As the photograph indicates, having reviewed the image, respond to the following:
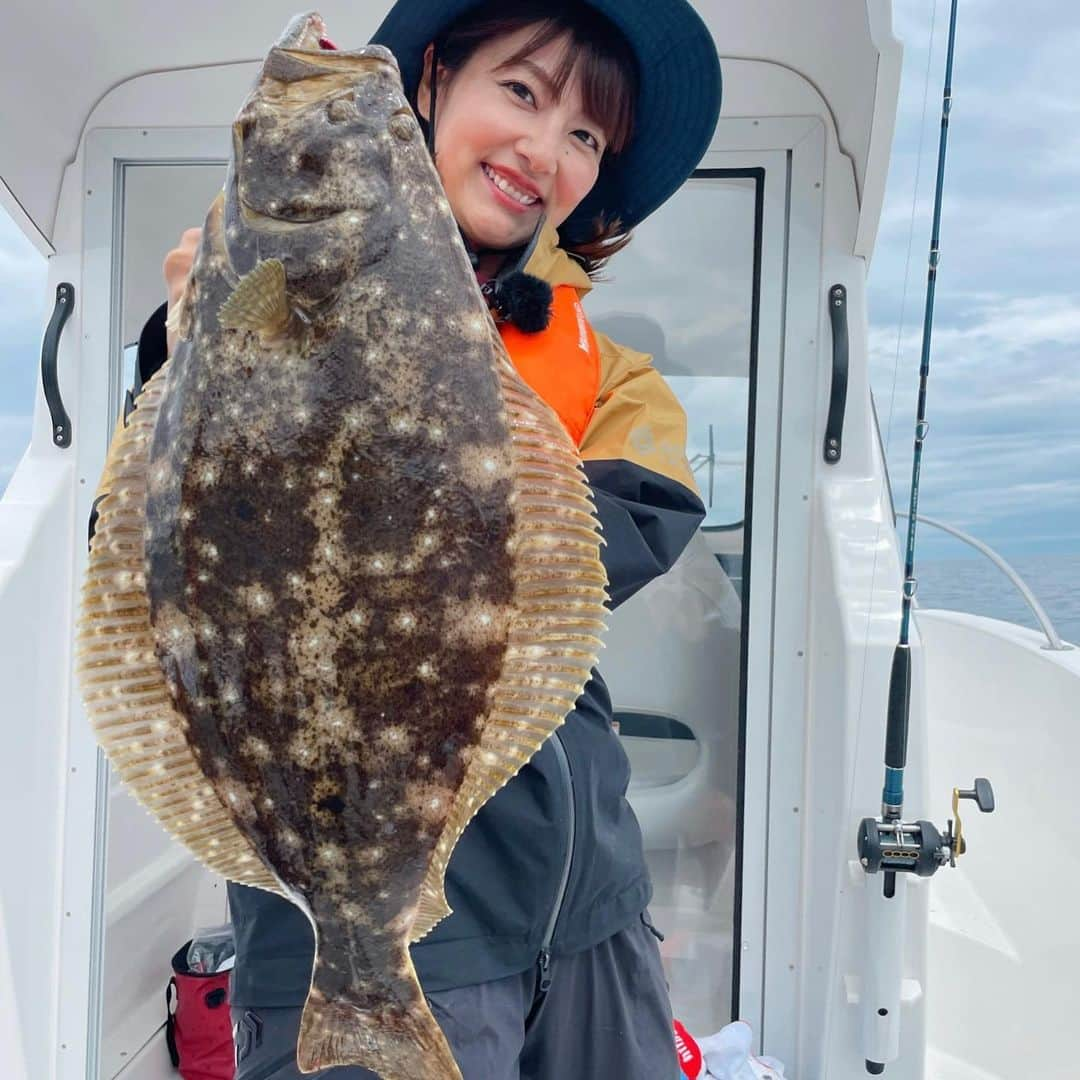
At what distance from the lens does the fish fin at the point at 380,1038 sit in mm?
1140

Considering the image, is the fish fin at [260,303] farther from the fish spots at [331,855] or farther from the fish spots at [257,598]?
the fish spots at [331,855]

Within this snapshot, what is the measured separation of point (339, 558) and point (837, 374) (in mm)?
2218

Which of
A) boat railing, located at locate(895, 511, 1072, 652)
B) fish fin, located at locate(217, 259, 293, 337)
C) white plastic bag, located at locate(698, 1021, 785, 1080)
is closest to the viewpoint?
fish fin, located at locate(217, 259, 293, 337)

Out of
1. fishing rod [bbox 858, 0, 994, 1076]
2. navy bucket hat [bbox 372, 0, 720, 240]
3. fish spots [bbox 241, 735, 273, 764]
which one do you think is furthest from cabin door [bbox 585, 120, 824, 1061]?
fish spots [bbox 241, 735, 273, 764]

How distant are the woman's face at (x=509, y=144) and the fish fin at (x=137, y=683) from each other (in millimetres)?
734

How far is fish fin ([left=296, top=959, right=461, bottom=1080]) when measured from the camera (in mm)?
1140

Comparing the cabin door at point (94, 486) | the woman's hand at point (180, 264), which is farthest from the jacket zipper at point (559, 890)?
the cabin door at point (94, 486)

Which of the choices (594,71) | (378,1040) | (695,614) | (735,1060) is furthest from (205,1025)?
(594,71)

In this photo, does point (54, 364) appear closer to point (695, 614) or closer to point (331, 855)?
point (695, 614)

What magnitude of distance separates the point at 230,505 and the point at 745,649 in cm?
233

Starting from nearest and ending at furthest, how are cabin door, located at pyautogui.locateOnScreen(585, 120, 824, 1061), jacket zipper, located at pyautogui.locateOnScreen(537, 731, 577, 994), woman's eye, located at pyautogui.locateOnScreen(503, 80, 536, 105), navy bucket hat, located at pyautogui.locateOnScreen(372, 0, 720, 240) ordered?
→ jacket zipper, located at pyautogui.locateOnScreen(537, 731, 577, 994) → woman's eye, located at pyautogui.locateOnScreen(503, 80, 536, 105) → navy bucket hat, located at pyautogui.locateOnScreen(372, 0, 720, 240) → cabin door, located at pyautogui.locateOnScreen(585, 120, 824, 1061)

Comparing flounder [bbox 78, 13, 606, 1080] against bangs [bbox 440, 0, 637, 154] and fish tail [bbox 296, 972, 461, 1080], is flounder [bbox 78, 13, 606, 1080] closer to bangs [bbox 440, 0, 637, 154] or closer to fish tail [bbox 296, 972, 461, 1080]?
fish tail [bbox 296, 972, 461, 1080]

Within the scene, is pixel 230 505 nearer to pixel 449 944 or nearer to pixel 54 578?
pixel 449 944

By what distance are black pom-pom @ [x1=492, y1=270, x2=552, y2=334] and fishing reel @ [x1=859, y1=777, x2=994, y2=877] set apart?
5.51 feet
